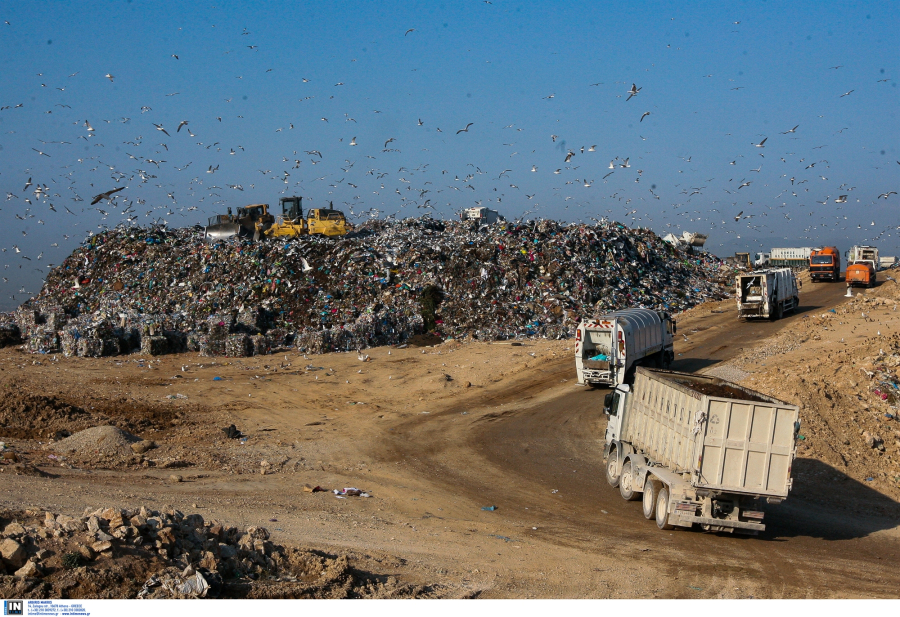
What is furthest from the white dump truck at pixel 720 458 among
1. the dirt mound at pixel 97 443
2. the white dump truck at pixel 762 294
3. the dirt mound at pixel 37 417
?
the white dump truck at pixel 762 294

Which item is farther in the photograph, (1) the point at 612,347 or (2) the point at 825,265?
(2) the point at 825,265

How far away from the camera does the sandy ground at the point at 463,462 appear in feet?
27.9

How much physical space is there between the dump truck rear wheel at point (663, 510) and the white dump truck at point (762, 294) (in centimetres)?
2101

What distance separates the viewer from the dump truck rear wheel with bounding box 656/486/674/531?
9.91 m

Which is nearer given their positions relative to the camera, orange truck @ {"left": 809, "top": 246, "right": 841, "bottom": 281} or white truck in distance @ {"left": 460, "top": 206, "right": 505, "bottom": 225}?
orange truck @ {"left": 809, "top": 246, "right": 841, "bottom": 281}

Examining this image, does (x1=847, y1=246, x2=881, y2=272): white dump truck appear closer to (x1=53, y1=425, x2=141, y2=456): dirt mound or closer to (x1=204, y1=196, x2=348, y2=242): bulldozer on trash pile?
(x1=204, y1=196, x2=348, y2=242): bulldozer on trash pile

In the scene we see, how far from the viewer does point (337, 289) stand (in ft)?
95.8

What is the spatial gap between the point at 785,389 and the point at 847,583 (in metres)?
8.69

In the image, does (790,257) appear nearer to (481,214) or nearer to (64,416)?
(481,214)

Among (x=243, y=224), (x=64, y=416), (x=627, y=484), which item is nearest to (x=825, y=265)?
(x=243, y=224)

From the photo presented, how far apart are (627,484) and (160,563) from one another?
760cm

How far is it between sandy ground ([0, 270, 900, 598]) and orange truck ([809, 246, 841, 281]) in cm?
1738

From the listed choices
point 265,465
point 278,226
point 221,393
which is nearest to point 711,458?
point 265,465

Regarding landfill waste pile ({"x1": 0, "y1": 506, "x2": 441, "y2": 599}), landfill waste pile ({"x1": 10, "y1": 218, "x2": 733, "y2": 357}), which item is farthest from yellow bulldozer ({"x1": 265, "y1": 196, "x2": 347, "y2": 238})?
landfill waste pile ({"x1": 0, "y1": 506, "x2": 441, "y2": 599})
